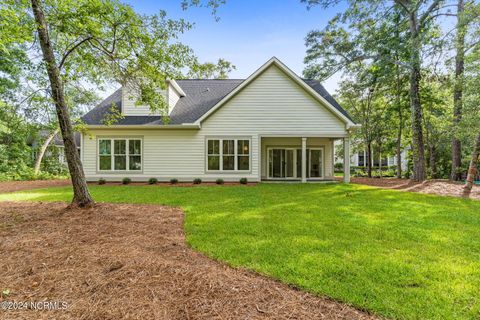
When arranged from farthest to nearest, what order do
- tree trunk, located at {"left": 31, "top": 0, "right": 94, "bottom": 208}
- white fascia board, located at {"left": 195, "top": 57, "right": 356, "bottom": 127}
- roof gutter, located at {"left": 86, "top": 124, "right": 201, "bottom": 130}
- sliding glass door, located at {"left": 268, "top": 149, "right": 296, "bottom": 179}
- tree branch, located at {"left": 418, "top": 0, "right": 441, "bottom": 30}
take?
1. sliding glass door, located at {"left": 268, "top": 149, "right": 296, "bottom": 179}
2. tree branch, located at {"left": 418, "top": 0, "right": 441, "bottom": 30}
3. roof gutter, located at {"left": 86, "top": 124, "right": 201, "bottom": 130}
4. white fascia board, located at {"left": 195, "top": 57, "right": 356, "bottom": 127}
5. tree trunk, located at {"left": 31, "top": 0, "right": 94, "bottom": 208}

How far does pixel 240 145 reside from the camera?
13.7 metres

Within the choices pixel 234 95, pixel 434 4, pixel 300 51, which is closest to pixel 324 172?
pixel 234 95

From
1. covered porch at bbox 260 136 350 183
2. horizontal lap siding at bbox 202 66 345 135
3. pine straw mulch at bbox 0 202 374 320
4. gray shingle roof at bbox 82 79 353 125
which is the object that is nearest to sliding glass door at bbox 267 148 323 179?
covered porch at bbox 260 136 350 183

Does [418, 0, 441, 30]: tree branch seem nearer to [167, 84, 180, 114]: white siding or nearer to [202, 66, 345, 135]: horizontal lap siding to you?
[202, 66, 345, 135]: horizontal lap siding

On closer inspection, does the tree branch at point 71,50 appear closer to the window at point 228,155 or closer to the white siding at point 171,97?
the white siding at point 171,97

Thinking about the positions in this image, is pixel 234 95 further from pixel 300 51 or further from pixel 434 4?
pixel 434 4

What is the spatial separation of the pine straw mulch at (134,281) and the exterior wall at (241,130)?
893cm

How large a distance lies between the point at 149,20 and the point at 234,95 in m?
7.00

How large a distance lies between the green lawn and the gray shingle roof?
7.56 m

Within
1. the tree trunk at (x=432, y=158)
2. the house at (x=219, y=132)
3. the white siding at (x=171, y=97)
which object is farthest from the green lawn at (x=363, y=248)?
the tree trunk at (x=432, y=158)

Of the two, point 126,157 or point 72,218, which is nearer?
point 72,218

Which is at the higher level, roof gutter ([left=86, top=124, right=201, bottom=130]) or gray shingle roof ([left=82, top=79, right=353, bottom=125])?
gray shingle roof ([left=82, top=79, right=353, bottom=125])

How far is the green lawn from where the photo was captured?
2684 mm

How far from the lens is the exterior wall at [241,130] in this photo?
13344mm
